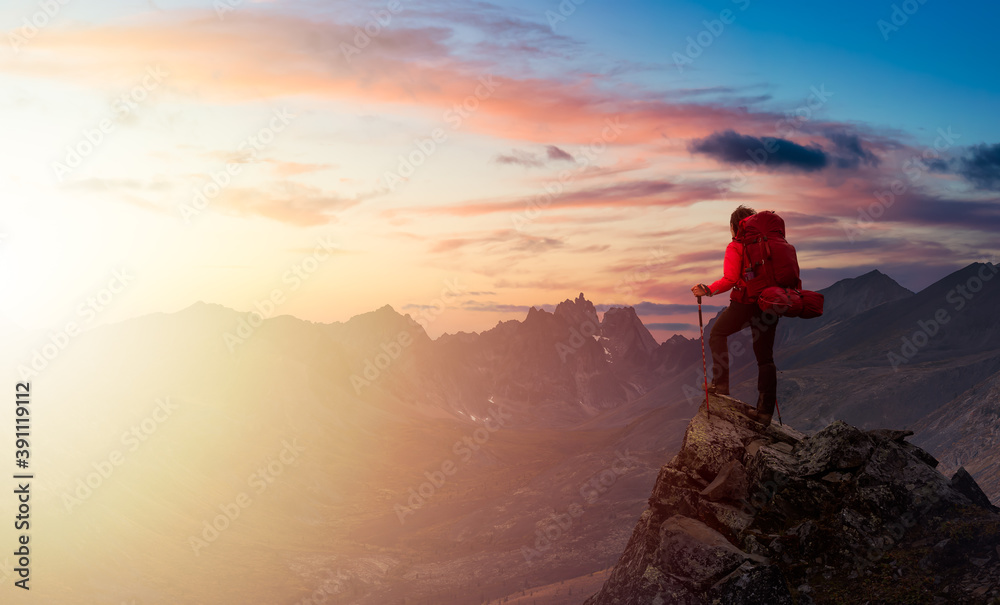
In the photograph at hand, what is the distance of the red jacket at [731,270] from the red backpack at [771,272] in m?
0.10

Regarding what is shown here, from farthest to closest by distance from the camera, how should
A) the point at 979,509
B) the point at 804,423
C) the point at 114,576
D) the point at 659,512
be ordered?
the point at 804,423, the point at 114,576, the point at 659,512, the point at 979,509

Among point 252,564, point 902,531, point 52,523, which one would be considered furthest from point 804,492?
point 252,564

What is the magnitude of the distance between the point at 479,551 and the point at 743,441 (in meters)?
187

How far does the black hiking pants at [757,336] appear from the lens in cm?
1856

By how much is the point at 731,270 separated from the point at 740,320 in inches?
51.6

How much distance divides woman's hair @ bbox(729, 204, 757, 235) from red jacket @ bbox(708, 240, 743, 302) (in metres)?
0.63

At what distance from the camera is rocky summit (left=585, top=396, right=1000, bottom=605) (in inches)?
594

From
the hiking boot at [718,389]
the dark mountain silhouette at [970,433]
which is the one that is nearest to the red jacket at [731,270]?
the hiking boot at [718,389]

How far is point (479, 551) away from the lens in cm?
19550

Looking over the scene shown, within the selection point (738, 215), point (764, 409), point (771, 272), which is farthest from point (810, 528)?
point (738, 215)

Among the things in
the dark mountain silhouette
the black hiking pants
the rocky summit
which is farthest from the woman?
the dark mountain silhouette

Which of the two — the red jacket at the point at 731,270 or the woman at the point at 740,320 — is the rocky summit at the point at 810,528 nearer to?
the woman at the point at 740,320

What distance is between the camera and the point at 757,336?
19.1 meters

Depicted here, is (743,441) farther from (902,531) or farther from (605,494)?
(605,494)
